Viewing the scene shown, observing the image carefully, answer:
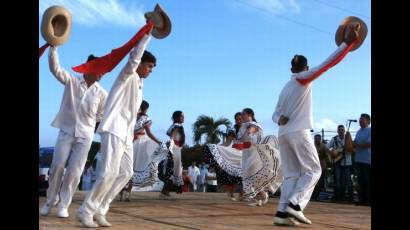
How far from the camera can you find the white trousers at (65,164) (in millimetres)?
6074

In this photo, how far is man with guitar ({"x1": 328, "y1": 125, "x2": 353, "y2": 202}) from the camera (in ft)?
35.8

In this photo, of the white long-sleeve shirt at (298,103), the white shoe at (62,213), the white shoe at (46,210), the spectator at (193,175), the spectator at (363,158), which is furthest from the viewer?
the spectator at (193,175)

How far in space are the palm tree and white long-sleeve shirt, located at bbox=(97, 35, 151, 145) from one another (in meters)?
35.6

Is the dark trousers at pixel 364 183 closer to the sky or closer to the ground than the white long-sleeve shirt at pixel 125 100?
closer to the ground

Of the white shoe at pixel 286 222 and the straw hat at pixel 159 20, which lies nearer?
the straw hat at pixel 159 20

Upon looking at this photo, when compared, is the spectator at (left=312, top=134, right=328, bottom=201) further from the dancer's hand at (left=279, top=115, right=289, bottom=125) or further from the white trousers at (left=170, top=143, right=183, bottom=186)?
the dancer's hand at (left=279, top=115, right=289, bottom=125)

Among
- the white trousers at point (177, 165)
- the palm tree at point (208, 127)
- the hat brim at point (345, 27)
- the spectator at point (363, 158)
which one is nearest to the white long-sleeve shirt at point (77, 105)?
the hat brim at point (345, 27)

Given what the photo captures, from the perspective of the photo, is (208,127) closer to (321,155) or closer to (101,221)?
(321,155)

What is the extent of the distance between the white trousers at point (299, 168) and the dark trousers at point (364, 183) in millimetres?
4707

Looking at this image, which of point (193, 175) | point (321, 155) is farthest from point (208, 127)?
point (321, 155)

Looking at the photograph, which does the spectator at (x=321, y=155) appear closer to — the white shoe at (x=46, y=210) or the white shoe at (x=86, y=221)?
the white shoe at (x=46, y=210)

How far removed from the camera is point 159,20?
5047 mm

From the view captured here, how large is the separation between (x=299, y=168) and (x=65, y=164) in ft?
9.13

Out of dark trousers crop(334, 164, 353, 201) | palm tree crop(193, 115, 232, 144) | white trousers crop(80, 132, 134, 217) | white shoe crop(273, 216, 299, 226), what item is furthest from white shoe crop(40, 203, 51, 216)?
palm tree crop(193, 115, 232, 144)
